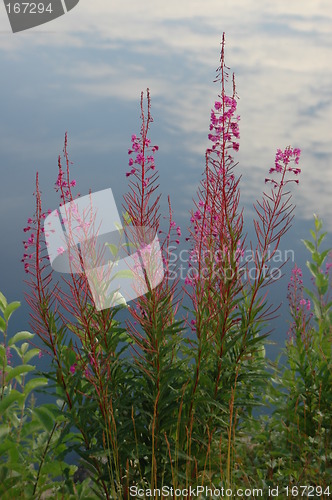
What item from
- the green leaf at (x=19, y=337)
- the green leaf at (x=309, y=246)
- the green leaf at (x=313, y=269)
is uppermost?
the green leaf at (x=309, y=246)

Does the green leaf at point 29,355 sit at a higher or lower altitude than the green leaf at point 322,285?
lower

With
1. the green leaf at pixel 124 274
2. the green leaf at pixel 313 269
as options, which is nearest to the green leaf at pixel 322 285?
the green leaf at pixel 313 269

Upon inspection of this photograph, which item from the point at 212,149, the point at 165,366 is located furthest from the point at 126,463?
the point at 212,149

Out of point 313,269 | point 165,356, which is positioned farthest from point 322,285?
point 165,356

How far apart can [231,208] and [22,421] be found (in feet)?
7.81

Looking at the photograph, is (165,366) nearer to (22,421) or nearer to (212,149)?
(212,149)

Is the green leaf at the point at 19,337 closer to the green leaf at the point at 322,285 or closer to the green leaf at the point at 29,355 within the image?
the green leaf at the point at 29,355

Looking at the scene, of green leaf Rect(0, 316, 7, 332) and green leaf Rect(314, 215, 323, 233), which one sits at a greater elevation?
green leaf Rect(314, 215, 323, 233)

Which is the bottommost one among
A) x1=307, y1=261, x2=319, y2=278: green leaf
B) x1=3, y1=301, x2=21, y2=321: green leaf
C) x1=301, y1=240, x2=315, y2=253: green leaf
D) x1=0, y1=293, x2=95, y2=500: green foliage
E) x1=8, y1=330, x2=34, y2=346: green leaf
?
x1=0, y1=293, x2=95, y2=500: green foliage

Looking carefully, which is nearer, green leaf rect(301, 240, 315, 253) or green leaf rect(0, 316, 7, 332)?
green leaf rect(0, 316, 7, 332)

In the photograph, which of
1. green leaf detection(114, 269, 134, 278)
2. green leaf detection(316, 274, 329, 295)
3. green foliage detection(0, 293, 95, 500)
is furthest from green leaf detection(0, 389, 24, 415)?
green leaf detection(316, 274, 329, 295)

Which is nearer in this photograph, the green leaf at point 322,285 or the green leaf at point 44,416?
the green leaf at point 44,416

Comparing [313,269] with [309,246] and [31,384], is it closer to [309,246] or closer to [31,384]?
[309,246]

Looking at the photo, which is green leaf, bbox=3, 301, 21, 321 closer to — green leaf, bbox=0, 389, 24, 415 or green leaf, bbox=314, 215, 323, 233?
green leaf, bbox=0, 389, 24, 415
